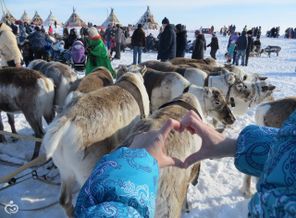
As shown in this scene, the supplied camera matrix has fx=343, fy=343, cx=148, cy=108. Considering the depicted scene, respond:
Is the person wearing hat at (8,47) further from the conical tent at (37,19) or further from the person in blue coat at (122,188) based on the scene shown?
the conical tent at (37,19)

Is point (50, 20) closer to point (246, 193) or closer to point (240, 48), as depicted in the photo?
point (240, 48)

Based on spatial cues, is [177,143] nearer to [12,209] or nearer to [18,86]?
[12,209]

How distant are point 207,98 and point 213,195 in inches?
57.0

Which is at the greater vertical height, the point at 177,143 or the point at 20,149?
the point at 177,143

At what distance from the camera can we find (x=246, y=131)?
4.08 ft

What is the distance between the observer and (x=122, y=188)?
2.49 ft

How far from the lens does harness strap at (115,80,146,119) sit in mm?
4030

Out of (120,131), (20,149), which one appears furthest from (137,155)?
(20,149)

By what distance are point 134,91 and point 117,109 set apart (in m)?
0.81

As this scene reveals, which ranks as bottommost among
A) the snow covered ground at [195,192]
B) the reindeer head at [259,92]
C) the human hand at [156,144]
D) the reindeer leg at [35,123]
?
the snow covered ground at [195,192]

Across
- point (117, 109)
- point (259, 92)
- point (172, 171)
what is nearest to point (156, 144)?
point (172, 171)

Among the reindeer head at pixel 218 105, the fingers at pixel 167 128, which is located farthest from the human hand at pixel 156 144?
the reindeer head at pixel 218 105

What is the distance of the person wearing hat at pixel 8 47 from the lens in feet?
24.9

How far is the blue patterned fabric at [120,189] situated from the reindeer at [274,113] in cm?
328
